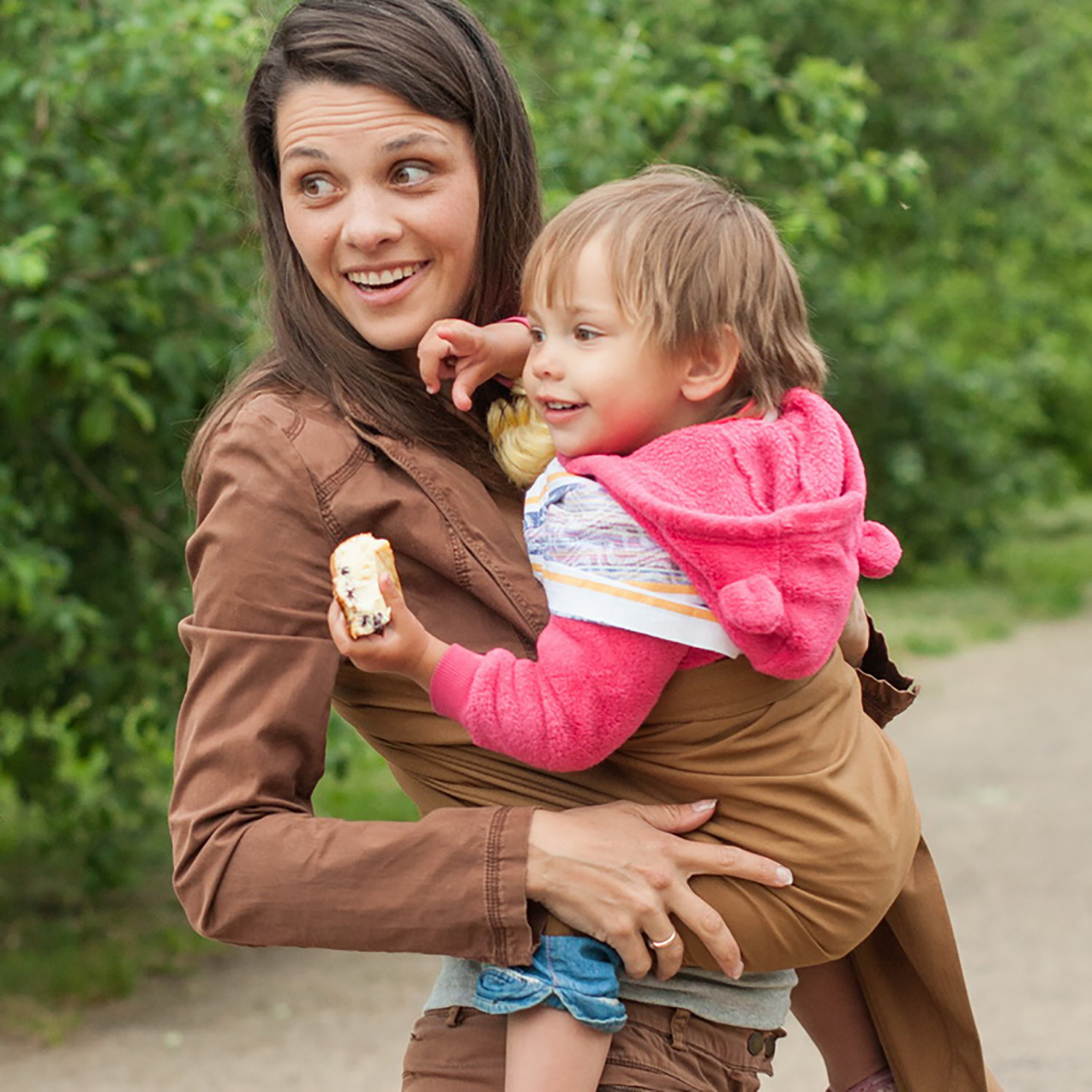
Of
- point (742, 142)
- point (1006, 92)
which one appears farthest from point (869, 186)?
point (1006, 92)

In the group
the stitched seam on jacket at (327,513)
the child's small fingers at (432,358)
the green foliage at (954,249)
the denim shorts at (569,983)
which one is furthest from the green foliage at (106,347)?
the green foliage at (954,249)

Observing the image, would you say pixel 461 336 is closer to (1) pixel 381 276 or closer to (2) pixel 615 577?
(1) pixel 381 276

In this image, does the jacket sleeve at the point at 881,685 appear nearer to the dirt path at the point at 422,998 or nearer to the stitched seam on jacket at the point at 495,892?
the stitched seam on jacket at the point at 495,892

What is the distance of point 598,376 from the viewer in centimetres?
197

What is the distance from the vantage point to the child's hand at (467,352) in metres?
2.16

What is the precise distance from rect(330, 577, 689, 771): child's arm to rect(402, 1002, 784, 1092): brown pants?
341 mm

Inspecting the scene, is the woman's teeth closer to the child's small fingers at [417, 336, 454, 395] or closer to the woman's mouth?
the woman's mouth

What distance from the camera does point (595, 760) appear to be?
1930 millimetres

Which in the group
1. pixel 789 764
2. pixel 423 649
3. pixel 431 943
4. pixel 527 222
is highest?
pixel 527 222

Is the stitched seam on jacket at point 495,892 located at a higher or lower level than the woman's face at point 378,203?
lower

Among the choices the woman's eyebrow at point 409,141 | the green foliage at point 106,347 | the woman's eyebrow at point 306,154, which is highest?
the woman's eyebrow at point 409,141

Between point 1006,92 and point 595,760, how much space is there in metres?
13.5

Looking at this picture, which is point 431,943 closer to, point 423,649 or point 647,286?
point 423,649

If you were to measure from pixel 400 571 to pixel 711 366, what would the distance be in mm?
429
